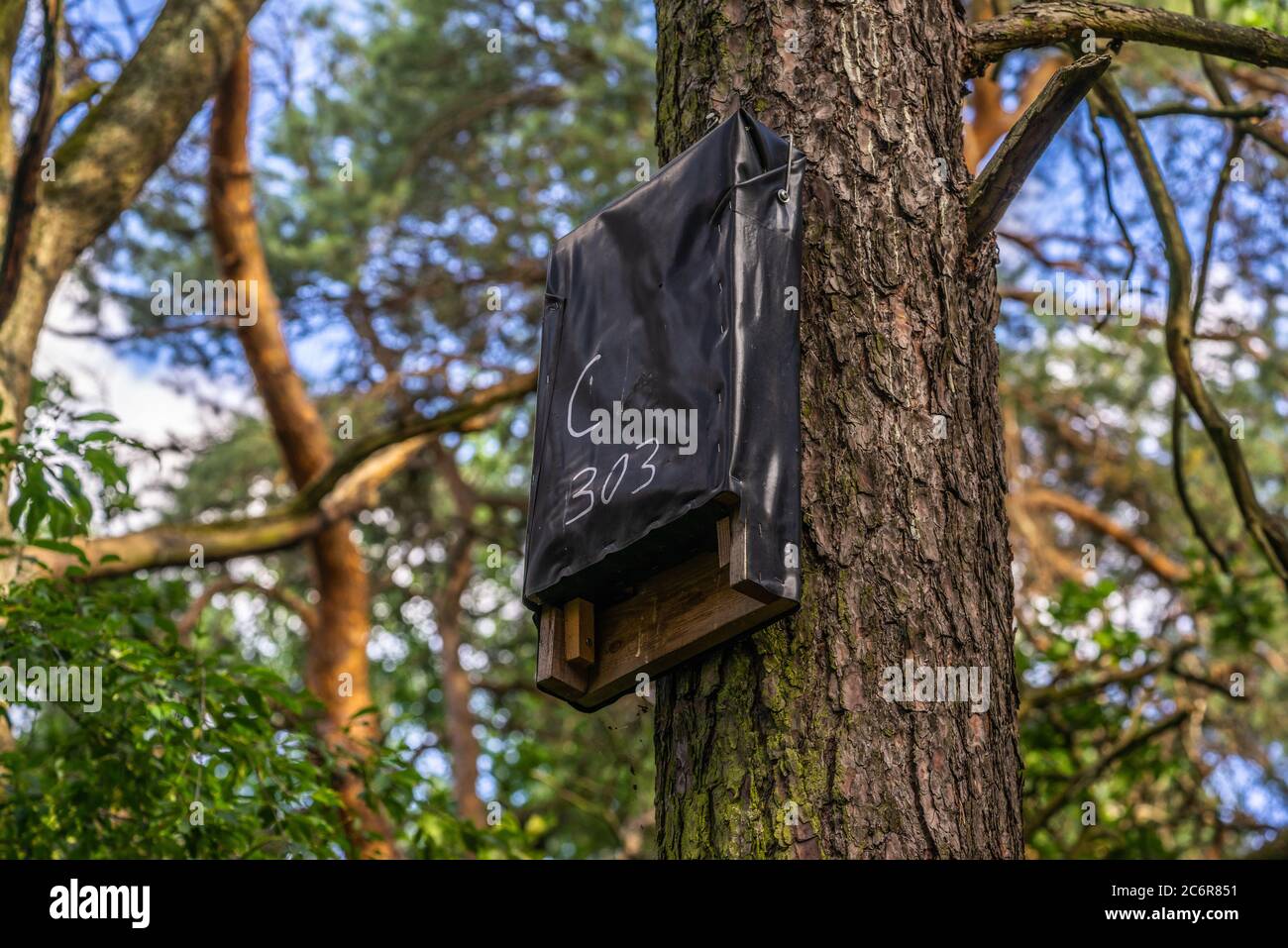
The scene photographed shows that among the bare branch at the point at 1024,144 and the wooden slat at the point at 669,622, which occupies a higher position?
the bare branch at the point at 1024,144

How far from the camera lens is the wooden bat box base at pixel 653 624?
2180mm

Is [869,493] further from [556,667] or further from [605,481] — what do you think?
[556,667]

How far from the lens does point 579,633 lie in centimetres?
243

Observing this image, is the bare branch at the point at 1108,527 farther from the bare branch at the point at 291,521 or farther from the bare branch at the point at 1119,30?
the bare branch at the point at 1119,30

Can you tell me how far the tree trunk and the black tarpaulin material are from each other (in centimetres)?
12

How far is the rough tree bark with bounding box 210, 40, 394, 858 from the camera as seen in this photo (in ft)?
27.8

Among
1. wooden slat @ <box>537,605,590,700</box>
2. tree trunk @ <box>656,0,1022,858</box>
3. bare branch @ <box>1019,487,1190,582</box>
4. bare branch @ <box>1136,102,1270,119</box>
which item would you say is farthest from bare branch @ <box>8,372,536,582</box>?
bare branch @ <box>1019,487,1190,582</box>

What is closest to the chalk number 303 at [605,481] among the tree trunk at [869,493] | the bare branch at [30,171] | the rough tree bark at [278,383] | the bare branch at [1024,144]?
the tree trunk at [869,493]

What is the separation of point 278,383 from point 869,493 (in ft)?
22.4

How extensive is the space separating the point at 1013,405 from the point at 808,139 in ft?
27.7

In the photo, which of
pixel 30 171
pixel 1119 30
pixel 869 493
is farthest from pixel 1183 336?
pixel 30 171

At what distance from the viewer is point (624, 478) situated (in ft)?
Answer: 7.68

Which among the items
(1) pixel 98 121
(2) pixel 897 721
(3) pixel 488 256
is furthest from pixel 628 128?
(2) pixel 897 721
